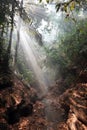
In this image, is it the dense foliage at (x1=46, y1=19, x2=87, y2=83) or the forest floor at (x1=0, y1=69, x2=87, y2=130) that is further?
the dense foliage at (x1=46, y1=19, x2=87, y2=83)

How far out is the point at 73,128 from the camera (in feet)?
24.9

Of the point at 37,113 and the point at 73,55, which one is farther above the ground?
the point at 73,55

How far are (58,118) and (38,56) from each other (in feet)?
75.9

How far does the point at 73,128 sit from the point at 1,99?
11.9 feet

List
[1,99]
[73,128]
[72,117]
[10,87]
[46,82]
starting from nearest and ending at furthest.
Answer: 1. [73,128]
2. [72,117]
3. [1,99]
4. [10,87]
5. [46,82]

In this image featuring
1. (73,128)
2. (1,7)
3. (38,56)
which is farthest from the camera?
(38,56)

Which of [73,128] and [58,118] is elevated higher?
[73,128]

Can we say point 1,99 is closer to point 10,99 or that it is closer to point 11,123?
point 10,99

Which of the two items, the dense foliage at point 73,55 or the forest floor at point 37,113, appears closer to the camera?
the forest floor at point 37,113

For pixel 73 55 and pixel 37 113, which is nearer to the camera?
pixel 37 113

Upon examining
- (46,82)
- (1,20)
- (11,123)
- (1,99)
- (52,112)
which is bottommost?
(46,82)

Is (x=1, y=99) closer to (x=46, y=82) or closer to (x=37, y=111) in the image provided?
(x=37, y=111)

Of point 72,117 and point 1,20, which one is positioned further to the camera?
point 1,20

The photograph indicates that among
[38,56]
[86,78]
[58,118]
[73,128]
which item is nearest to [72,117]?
[73,128]
